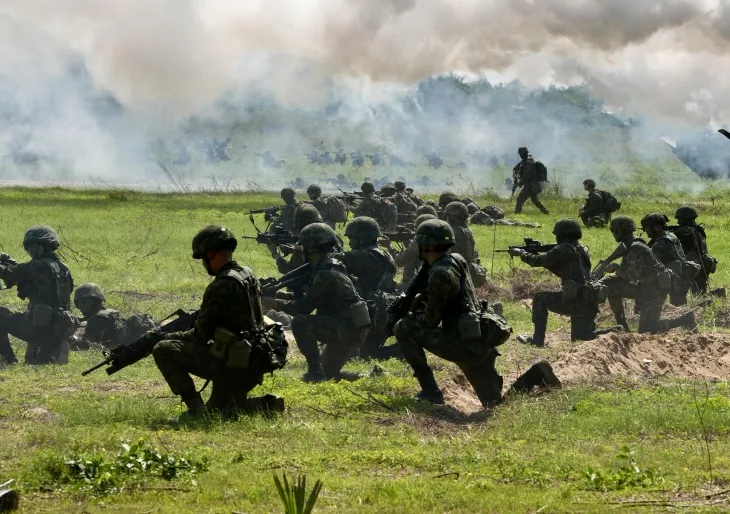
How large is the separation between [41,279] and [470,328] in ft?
23.0

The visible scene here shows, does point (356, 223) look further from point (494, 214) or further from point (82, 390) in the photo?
point (494, 214)

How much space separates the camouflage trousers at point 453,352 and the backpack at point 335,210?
14101 mm

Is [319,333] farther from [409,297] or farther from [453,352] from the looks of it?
[453,352]

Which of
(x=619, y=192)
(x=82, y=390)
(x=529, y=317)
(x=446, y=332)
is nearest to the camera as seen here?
(x=446, y=332)

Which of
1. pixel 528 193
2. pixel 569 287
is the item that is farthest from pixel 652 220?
pixel 528 193

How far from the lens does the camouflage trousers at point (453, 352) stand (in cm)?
1076

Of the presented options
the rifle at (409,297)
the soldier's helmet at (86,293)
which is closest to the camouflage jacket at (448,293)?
the rifle at (409,297)

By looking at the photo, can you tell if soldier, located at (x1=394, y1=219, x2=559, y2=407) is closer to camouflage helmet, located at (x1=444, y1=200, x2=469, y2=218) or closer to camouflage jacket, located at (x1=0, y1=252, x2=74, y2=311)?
camouflage jacket, located at (x1=0, y1=252, x2=74, y2=311)

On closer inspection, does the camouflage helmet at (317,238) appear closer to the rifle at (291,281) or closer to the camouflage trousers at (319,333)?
the rifle at (291,281)

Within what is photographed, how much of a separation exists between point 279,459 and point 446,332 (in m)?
2.95

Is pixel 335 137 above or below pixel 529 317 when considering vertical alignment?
above

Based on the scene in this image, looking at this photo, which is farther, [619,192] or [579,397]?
[619,192]

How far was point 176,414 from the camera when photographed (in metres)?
10.4

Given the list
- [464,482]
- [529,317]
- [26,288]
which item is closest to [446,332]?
[464,482]
